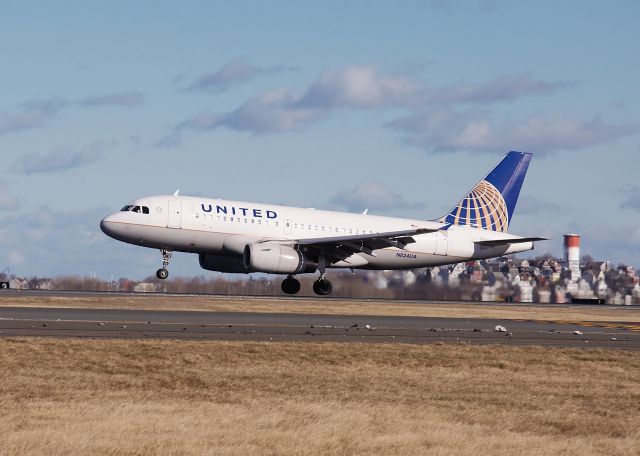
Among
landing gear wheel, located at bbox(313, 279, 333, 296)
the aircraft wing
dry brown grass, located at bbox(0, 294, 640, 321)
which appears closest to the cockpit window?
the aircraft wing

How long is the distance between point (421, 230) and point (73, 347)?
30.8m

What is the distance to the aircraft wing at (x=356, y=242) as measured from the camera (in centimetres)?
4919

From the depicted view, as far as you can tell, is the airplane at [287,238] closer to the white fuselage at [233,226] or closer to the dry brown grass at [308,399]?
the white fuselage at [233,226]

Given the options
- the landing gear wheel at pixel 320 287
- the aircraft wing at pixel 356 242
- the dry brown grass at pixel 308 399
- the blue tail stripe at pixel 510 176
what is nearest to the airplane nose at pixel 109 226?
the aircraft wing at pixel 356 242

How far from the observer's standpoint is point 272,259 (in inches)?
1908

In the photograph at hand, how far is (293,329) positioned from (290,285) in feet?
86.6

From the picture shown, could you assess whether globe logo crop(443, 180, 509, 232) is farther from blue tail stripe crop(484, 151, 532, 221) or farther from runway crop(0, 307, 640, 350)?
runway crop(0, 307, 640, 350)

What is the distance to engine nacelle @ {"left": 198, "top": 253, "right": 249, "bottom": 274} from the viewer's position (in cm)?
5110

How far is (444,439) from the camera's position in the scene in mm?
12219

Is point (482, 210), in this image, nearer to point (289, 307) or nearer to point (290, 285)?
point (290, 285)

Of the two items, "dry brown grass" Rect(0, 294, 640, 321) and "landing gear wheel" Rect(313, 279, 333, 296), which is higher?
"landing gear wheel" Rect(313, 279, 333, 296)

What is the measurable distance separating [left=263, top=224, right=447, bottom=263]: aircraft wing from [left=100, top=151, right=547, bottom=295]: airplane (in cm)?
4

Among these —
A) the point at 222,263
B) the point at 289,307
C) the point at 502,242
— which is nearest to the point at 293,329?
the point at 289,307

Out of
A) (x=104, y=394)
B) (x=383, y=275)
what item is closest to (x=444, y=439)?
(x=104, y=394)
